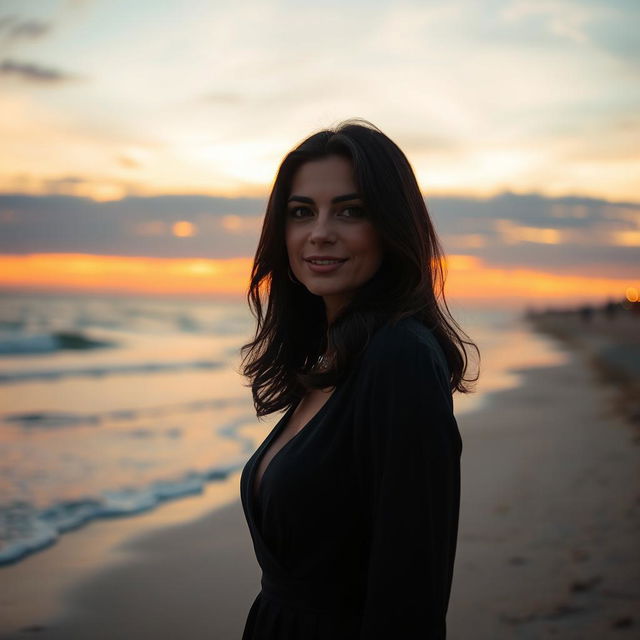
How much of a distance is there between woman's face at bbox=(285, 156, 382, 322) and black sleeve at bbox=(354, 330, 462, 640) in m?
0.49

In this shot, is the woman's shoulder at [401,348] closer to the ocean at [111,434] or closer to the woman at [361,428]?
the woman at [361,428]

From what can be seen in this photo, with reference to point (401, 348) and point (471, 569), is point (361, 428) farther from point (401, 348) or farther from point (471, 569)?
point (471, 569)

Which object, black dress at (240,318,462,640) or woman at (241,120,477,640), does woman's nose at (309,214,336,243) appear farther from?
black dress at (240,318,462,640)

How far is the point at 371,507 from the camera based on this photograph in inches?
69.6

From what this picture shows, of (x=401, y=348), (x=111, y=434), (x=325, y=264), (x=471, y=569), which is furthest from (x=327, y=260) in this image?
(x=111, y=434)

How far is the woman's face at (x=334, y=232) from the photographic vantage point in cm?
205

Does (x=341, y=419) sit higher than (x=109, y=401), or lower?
higher

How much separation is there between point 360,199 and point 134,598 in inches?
166

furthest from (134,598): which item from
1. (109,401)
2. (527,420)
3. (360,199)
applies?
(109,401)

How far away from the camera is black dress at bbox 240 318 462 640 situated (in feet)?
5.22

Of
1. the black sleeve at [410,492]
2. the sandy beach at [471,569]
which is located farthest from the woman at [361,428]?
the sandy beach at [471,569]

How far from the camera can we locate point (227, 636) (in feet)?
15.0

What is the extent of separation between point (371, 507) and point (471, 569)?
4016 mm

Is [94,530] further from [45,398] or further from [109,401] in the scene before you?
[45,398]
